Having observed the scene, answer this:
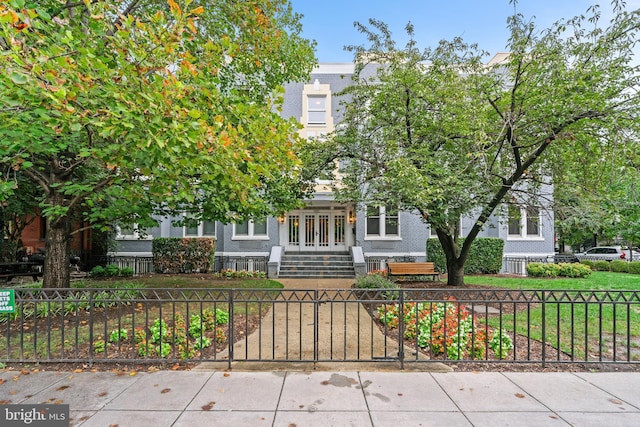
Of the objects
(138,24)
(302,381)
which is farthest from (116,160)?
(302,381)

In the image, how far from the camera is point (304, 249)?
17.0 meters

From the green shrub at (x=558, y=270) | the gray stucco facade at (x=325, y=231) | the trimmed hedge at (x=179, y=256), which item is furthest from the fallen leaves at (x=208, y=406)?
the green shrub at (x=558, y=270)

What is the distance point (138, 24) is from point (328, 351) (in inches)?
209

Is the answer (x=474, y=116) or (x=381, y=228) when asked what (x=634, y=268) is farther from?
(x=474, y=116)

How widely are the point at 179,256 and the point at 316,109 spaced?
33.4ft

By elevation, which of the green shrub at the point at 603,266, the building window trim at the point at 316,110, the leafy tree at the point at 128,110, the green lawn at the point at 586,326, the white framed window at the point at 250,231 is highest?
the building window trim at the point at 316,110

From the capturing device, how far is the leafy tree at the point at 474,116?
685cm

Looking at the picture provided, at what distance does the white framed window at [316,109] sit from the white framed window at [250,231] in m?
6.07

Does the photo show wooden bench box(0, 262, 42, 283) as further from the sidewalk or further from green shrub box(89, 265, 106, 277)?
the sidewalk

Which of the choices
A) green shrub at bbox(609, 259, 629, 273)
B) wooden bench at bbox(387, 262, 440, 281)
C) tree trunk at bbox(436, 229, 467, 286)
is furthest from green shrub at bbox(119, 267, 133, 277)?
green shrub at bbox(609, 259, 629, 273)

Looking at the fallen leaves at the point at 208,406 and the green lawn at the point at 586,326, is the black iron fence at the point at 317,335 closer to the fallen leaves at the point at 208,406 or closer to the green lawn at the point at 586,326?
the green lawn at the point at 586,326

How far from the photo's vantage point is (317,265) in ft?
49.4

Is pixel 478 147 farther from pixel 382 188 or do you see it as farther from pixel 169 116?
pixel 169 116

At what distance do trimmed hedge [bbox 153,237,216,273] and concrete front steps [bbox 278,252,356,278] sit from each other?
12.9 feet
